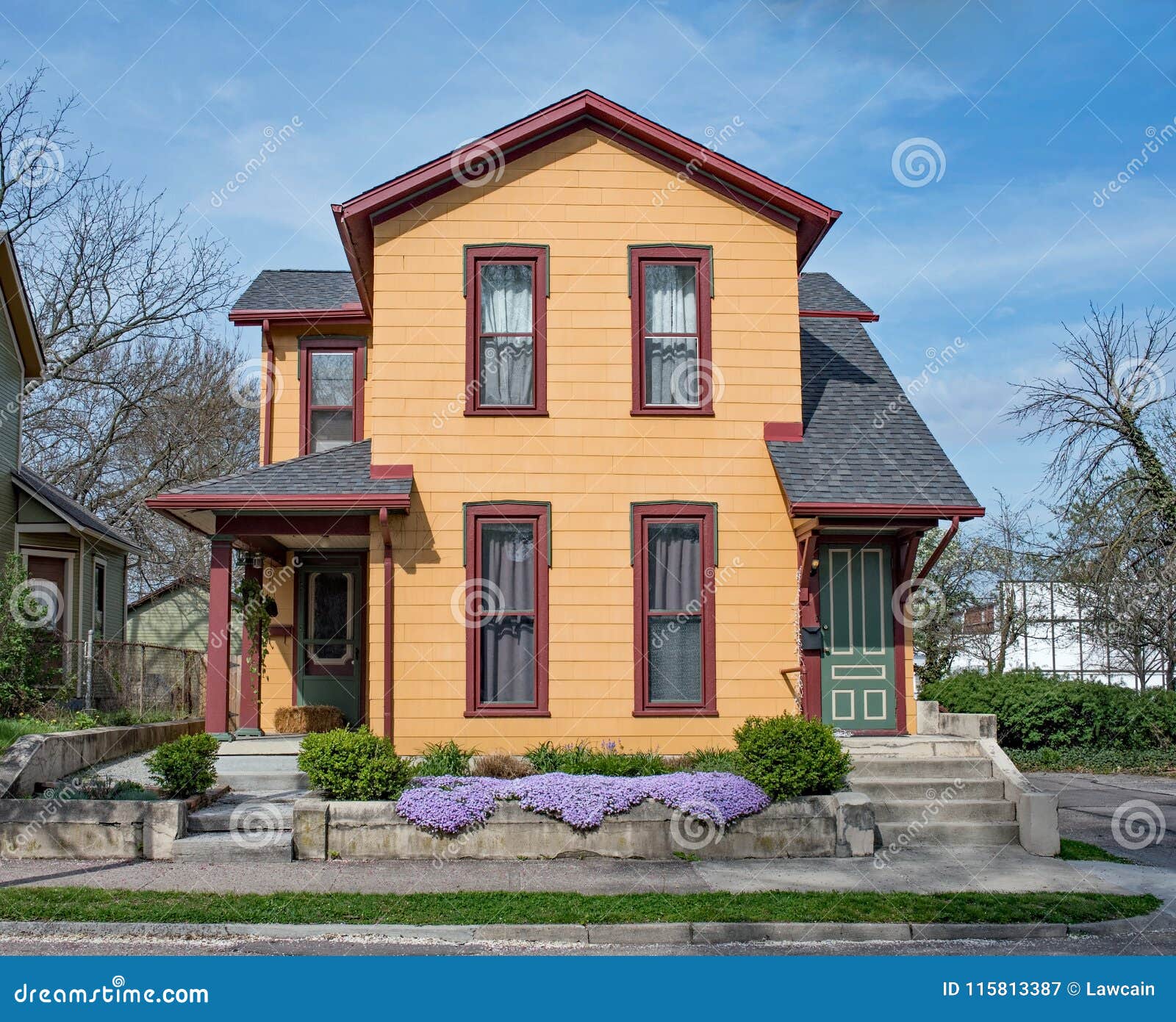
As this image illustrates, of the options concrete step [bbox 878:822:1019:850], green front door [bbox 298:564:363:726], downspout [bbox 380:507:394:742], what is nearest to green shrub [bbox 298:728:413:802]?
downspout [bbox 380:507:394:742]

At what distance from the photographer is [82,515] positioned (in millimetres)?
25250

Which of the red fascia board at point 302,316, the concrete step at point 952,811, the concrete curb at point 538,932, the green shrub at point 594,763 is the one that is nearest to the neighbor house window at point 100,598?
the red fascia board at point 302,316

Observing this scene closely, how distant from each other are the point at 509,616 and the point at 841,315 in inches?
293

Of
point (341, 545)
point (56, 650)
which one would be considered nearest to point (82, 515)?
point (56, 650)

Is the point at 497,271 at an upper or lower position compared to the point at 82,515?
upper

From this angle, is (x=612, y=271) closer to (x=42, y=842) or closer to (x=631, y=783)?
(x=631, y=783)

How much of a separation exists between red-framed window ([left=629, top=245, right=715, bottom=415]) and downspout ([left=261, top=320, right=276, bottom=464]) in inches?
261

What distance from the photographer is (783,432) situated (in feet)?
48.2

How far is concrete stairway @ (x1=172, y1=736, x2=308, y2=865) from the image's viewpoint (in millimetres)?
10969

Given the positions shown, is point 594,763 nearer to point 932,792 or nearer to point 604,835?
point 604,835

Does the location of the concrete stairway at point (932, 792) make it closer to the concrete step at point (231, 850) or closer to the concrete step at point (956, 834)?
the concrete step at point (956, 834)

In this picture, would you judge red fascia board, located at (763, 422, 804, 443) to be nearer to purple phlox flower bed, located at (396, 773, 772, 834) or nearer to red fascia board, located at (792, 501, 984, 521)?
red fascia board, located at (792, 501, 984, 521)

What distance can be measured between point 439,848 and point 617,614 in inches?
158

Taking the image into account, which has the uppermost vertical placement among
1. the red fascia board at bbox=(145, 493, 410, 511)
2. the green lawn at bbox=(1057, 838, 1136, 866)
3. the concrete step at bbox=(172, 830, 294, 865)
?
the red fascia board at bbox=(145, 493, 410, 511)
